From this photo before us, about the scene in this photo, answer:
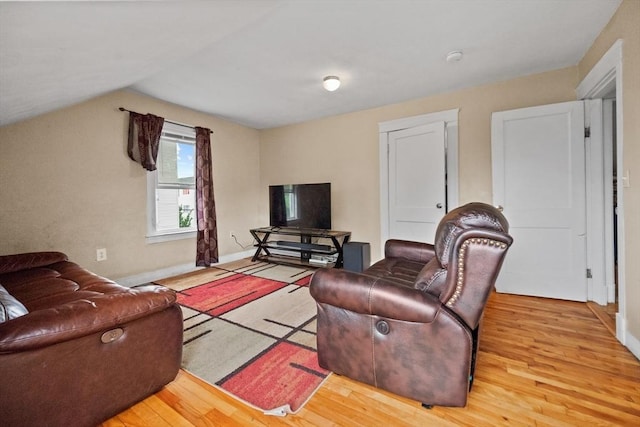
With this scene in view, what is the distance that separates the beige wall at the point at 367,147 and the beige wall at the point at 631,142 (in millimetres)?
1030

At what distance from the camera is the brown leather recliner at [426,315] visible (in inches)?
46.3

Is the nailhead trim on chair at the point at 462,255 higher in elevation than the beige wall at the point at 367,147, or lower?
lower

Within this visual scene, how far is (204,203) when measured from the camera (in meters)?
3.85

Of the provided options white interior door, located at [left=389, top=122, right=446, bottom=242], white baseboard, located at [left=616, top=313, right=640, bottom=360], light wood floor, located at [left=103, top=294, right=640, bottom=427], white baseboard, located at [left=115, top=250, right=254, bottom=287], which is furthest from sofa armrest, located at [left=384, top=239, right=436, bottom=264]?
white baseboard, located at [left=115, top=250, right=254, bottom=287]

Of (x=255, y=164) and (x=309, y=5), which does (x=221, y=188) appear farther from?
(x=309, y=5)

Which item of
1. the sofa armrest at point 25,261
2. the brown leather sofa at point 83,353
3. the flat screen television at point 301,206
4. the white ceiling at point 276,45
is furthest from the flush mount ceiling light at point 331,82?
the sofa armrest at point 25,261

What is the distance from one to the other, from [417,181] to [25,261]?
3.84 metres

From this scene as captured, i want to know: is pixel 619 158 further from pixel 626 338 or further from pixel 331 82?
pixel 331 82

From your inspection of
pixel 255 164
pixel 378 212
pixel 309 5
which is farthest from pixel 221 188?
pixel 309 5

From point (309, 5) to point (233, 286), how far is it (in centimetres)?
274

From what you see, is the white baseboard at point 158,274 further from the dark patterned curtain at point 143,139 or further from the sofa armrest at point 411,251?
the sofa armrest at point 411,251

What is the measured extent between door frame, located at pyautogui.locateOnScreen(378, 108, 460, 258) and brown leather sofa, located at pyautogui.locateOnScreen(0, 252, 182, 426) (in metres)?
2.91

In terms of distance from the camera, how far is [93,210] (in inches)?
115

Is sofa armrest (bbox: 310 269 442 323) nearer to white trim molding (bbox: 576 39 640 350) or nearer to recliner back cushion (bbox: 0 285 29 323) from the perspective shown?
recliner back cushion (bbox: 0 285 29 323)
